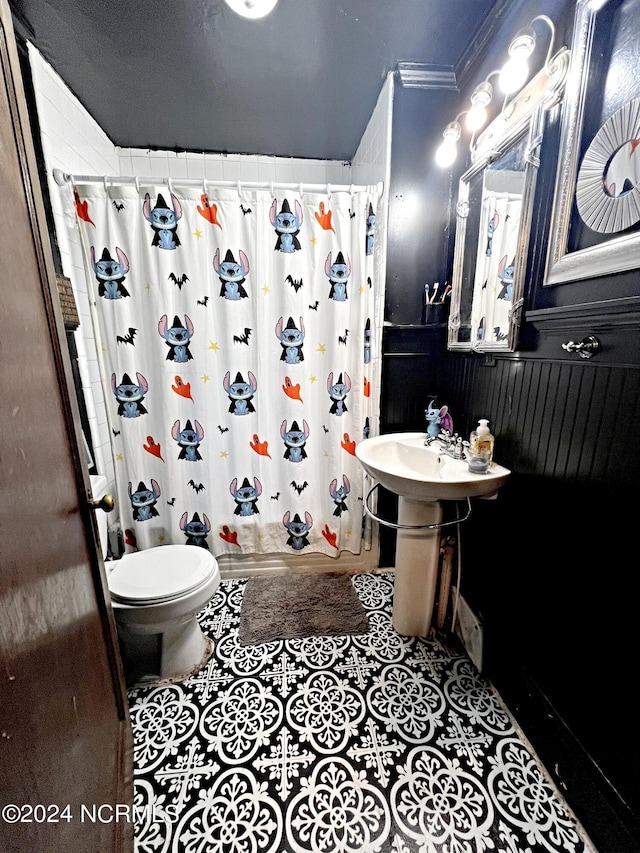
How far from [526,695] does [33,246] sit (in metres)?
1.79

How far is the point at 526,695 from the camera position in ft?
3.70

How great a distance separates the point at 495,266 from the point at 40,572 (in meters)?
1.54

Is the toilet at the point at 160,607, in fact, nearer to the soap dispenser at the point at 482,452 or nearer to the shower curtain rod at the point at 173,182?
the soap dispenser at the point at 482,452

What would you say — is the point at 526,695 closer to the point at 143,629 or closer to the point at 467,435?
the point at 467,435

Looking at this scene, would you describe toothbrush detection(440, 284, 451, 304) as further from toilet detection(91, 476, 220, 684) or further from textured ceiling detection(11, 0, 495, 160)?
toilet detection(91, 476, 220, 684)

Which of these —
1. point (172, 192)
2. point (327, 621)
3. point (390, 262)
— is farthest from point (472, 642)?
point (172, 192)

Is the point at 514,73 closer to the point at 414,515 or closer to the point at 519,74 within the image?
the point at 519,74

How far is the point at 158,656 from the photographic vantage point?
1.35 metres

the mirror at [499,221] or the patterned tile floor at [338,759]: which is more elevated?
the mirror at [499,221]

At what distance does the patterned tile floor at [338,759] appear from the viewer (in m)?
0.93

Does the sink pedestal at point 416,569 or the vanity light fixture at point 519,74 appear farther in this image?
the sink pedestal at point 416,569

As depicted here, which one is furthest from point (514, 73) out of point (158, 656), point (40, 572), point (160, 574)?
point (158, 656)

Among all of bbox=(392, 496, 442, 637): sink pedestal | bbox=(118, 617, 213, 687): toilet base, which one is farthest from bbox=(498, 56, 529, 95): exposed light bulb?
bbox=(118, 617, 213, 687): toilet base

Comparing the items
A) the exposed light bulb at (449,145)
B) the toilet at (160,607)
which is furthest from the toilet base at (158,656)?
the exposed light bulb at (449,145)
